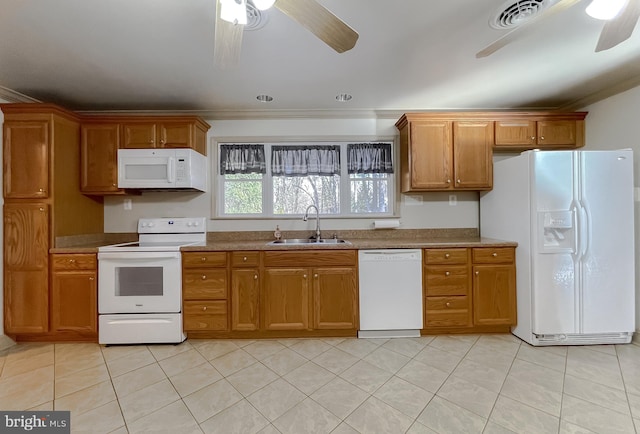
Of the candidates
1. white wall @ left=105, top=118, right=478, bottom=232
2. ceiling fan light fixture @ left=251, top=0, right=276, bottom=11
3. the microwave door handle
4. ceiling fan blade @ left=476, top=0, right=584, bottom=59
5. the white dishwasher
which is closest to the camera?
ceiling fan light fixture @ left=251, top=0, right=276, bottom=11

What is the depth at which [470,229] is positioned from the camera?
304 cm

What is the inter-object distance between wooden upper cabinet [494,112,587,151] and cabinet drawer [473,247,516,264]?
41.9 inches

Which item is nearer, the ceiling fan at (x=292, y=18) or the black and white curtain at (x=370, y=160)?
the ceiling fan at (x=292, y=18)

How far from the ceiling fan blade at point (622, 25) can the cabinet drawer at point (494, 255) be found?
1.58m

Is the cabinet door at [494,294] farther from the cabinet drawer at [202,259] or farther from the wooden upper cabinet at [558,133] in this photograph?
the cabinet drawer at [202,259]

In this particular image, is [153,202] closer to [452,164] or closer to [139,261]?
[139,261]

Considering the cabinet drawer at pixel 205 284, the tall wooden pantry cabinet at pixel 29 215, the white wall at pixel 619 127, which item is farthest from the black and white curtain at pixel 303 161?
the white wall at pixel 619 127

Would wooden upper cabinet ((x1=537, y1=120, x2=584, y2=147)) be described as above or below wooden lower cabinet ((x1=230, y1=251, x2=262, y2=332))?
Result: above

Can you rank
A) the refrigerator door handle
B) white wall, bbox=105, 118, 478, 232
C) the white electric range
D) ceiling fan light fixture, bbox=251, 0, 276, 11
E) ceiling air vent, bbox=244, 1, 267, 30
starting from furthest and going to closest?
white wall, bbox=105, 118, 478, 232
the white electric range
the refrigerator door handle
ceiling air vent, bbox=244, 1, 267, 30
ceiling fan light fixture, bbox=251, 0, 276, 11

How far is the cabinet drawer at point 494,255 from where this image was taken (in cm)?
245

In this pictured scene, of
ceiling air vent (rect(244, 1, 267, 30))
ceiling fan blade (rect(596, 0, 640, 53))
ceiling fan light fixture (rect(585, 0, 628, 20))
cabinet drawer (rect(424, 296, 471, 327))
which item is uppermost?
ceiling air vent (rect(244, 1, 267, 30))

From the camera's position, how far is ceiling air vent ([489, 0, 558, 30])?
4.83 feet

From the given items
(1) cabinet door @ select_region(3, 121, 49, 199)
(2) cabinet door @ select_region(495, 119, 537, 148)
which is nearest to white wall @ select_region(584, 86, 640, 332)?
(2) cabinet door @ select_region(495, 119, 537, 148)

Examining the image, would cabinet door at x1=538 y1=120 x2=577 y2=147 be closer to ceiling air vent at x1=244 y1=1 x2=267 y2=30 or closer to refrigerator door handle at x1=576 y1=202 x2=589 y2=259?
refrigerator door handle at x1=576 y1=202 x2=589 y2=259
